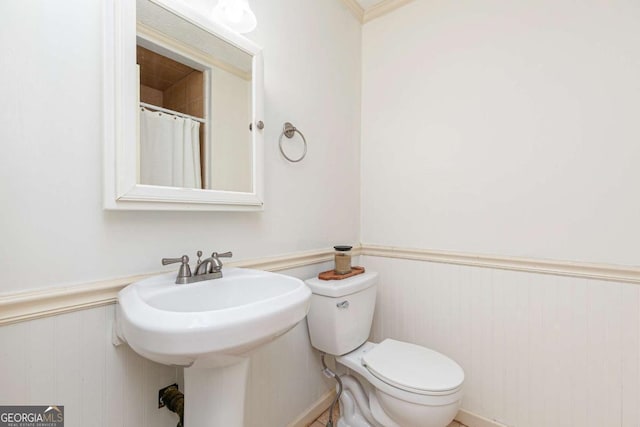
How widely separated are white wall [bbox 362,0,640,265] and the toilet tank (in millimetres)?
474

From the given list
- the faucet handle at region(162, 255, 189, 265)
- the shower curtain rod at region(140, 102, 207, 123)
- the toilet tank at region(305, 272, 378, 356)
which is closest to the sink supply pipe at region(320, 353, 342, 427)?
the toilet tank at region(305, 272, 378, 356)

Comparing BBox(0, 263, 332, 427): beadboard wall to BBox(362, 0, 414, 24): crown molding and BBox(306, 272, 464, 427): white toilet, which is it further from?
BBox(362, 0, 414, 24): crown molding

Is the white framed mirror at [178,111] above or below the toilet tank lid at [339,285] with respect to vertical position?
above

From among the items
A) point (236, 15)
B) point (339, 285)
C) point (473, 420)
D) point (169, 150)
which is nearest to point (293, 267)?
point (339, 285)

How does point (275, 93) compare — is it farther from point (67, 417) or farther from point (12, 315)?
point (67, 417)

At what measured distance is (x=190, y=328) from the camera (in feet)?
Result: 1.97

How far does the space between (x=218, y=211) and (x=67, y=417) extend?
0.69 meters

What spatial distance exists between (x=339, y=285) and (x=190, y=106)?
954 mm

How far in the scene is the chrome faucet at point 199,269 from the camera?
0.90 m

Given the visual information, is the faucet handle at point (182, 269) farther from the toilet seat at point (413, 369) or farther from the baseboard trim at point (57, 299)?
the toilet seat at point (413, 369)

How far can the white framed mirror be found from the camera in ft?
2.63

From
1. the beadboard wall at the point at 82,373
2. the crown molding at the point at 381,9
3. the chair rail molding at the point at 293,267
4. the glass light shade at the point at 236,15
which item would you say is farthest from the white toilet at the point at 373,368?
the crown molding at the point at 381,9

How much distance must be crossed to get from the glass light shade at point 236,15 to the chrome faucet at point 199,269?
34.0 inches

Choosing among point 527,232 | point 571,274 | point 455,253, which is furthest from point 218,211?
point 571,274
